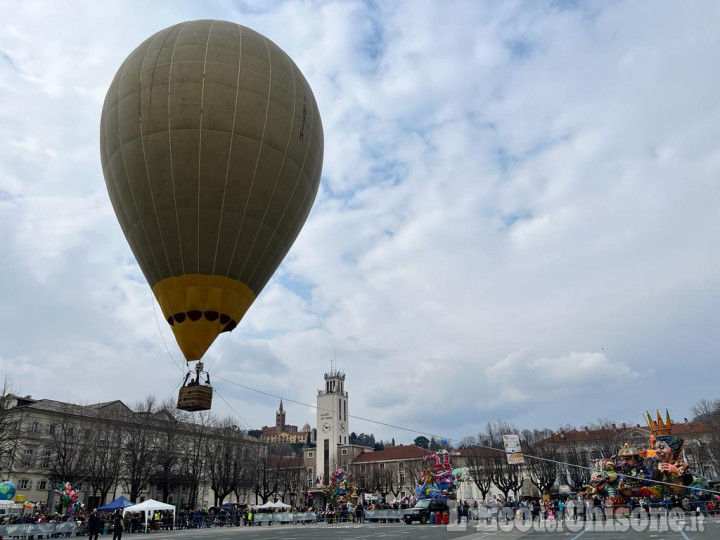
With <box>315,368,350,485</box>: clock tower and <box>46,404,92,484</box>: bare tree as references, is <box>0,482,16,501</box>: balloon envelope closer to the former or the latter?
<box>46,404,92,484</box>: bare tree

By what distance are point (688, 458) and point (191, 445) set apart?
2643 inches

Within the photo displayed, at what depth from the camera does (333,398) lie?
118m

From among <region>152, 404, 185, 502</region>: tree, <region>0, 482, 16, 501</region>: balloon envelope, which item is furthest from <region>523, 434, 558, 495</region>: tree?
<region>0, 482, 16, 501</region>: balloon envelope

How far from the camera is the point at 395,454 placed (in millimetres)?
104562

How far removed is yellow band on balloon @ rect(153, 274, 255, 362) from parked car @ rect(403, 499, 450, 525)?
71.4 ft

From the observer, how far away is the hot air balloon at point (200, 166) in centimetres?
1786

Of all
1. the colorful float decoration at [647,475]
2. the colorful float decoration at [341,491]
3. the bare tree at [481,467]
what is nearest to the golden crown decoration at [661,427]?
the colorful float decoration at [647,475]

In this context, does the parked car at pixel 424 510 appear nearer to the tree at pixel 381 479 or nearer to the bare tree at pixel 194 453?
the bare tree at pixel 194 453

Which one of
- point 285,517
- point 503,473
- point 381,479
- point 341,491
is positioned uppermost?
point 503,473

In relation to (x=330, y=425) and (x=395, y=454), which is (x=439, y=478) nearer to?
(x=395, y=454)

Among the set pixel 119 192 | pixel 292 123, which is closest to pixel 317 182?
pixel 292 123

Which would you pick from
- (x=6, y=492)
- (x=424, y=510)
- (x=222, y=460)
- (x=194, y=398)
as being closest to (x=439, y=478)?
(x=424, y=510)

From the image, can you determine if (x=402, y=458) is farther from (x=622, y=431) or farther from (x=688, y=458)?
(x=688, y=458)

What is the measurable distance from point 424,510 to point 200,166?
88.8ft
